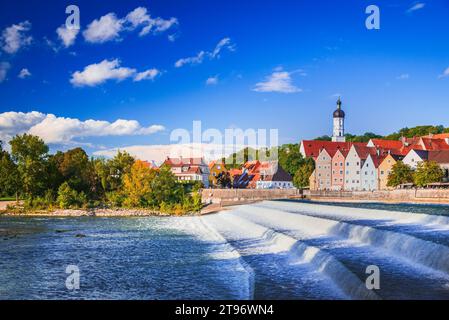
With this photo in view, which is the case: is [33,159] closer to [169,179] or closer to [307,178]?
[169,179]

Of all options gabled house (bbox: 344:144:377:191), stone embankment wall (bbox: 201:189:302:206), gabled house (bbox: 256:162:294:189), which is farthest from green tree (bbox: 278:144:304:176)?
stone embankment wall (bbox: 201:189:302:206)

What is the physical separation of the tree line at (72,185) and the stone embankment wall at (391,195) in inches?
904

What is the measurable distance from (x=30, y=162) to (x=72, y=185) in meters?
6.85

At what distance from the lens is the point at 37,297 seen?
13914 mm

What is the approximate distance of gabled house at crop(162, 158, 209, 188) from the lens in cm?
10859

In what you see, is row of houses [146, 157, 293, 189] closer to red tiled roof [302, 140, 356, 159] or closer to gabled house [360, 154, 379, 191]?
red tiled roof [302, 140, 356, 159]

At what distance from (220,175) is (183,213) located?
35385 mm

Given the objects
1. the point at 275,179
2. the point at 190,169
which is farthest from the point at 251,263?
the point at 190,169

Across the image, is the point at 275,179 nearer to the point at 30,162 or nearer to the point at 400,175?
the point at 400,175

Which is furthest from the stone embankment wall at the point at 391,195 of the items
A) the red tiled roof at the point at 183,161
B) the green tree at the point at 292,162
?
the red tiled roof at the point at 183,161

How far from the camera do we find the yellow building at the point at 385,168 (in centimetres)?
8056

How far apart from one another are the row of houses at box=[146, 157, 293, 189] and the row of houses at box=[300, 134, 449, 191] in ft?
26.7

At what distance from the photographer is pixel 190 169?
110 m

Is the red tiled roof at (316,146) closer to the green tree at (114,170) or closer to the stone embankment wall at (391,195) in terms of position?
the stone embankment wall at (391,195)
